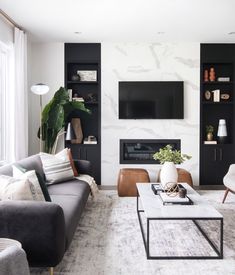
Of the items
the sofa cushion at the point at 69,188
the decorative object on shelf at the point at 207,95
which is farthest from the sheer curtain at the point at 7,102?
the decorative object on shelf at the point at 207,95

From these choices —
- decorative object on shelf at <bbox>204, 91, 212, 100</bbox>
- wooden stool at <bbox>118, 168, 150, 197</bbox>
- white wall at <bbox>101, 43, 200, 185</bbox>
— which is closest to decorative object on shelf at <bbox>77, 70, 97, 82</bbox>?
white wall at <bbox>101, 43, 200, 185</bbox>

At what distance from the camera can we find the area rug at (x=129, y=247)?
104 inches

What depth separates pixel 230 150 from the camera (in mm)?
5938


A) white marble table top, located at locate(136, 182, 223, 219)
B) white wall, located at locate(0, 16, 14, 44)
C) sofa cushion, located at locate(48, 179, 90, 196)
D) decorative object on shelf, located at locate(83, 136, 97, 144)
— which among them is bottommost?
white marble table top, located at locate(136, 182, 223, 219)

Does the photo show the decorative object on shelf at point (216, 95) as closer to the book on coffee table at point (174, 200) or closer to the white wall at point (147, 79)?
the white wall at point (147, 79)

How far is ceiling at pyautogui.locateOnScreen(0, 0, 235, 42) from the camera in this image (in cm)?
396

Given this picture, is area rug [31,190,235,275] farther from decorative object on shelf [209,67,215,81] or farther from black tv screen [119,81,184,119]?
decorative object on shelf [209,67,215,81]

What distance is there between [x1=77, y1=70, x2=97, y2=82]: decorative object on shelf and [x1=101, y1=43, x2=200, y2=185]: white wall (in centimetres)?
18

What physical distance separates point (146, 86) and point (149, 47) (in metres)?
0.69

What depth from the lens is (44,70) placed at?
5957mm

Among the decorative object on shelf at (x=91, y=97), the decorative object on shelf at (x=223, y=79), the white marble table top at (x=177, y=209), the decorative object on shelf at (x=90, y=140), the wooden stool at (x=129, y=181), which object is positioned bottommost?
the wooden stool at (x=129, y=181)

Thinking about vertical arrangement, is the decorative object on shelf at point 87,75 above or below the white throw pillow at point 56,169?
above

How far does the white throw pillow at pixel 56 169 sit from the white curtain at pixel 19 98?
891 millimetres

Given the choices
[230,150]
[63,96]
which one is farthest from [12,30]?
[230,150]
